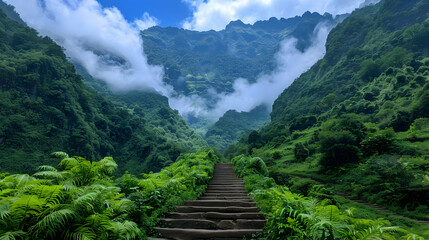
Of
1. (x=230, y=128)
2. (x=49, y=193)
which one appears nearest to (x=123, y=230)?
(x=49, y=193)

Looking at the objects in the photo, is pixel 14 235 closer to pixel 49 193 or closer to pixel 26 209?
pixel 26 209

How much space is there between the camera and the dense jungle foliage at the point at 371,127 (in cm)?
1474

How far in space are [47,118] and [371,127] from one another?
57.7 meters

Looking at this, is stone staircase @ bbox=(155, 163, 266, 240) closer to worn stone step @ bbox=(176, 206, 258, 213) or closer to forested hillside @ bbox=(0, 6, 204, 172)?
worn stone step @ bbox=(176, 206, 258, 213)

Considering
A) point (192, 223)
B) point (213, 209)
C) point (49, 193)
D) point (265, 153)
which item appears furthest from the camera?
point (265, 153)

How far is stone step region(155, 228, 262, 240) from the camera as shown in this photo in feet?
13.6

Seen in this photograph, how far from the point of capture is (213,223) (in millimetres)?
4645

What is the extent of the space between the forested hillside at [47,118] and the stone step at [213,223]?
142 ft

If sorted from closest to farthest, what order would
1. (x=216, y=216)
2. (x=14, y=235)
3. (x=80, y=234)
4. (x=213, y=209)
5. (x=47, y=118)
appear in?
1. (x=14, y=235)
2. (x=80, y=234)
3. (x=216, y=216)
4. (x=213, y=209)
5. (x=47, y=118)

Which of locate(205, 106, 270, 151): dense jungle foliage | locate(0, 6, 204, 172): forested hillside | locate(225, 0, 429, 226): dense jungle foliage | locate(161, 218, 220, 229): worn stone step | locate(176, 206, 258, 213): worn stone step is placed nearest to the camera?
locate(161, 218, 220, 229): worn stone step

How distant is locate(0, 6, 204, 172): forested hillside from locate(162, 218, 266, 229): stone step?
4328 cm

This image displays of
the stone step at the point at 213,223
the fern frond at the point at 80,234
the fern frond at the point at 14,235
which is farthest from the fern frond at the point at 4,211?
the stone step at the point at 213,223

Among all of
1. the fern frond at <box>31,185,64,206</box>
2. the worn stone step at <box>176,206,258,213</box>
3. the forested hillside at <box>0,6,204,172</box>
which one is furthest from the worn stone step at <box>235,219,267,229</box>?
the forested hillside at <box>0,6,204,172</box>

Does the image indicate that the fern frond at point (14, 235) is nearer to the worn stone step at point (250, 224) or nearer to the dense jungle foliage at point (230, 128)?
the worn stone step at point (250, 224)
